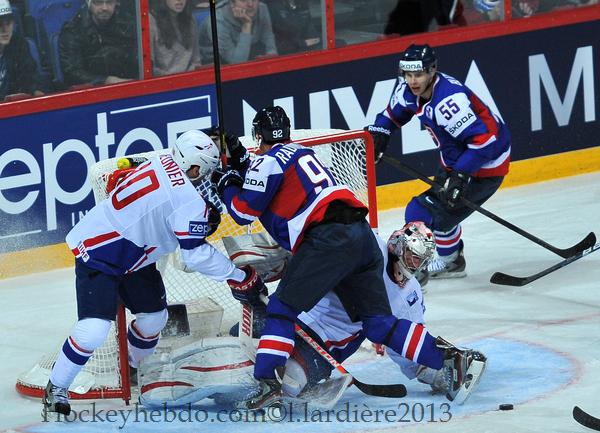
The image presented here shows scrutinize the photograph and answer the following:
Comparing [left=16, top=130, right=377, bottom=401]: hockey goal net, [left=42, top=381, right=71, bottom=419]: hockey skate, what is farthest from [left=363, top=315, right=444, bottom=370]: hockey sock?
[left=42, top=381, right=71, bottom=419]: hockey skate

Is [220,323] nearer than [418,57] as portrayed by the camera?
Yes

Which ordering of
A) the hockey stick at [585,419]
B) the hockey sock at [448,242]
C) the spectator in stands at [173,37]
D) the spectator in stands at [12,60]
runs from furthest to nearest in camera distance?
the spectator in stands at [173,37]
the spectator in stands at [12,60]
the hockey sock at [448,242]
the hockey stick at [585,419]

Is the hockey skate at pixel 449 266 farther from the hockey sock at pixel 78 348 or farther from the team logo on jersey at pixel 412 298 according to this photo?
the hockey sock at pixel 78 348

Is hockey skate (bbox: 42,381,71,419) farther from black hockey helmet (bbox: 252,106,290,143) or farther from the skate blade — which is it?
the skate blade

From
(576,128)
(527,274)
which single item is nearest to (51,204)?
(527,274)

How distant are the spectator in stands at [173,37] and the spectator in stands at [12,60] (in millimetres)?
696

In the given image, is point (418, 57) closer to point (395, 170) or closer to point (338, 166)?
point (338, 166)

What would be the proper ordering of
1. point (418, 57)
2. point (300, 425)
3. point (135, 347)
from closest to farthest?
point (300, 425) < point (135, 347) < point (418, 57)

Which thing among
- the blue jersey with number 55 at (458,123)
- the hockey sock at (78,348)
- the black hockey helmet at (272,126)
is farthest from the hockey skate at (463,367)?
the blue jersey with number 55 at (458,123)

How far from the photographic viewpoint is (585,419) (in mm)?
4836

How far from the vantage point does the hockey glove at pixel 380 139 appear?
6.60 m

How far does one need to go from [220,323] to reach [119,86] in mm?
1979

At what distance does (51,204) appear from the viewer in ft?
23.6

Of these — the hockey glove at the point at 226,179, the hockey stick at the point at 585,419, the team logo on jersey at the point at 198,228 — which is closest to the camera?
the hockey stick at the point at 585,419
